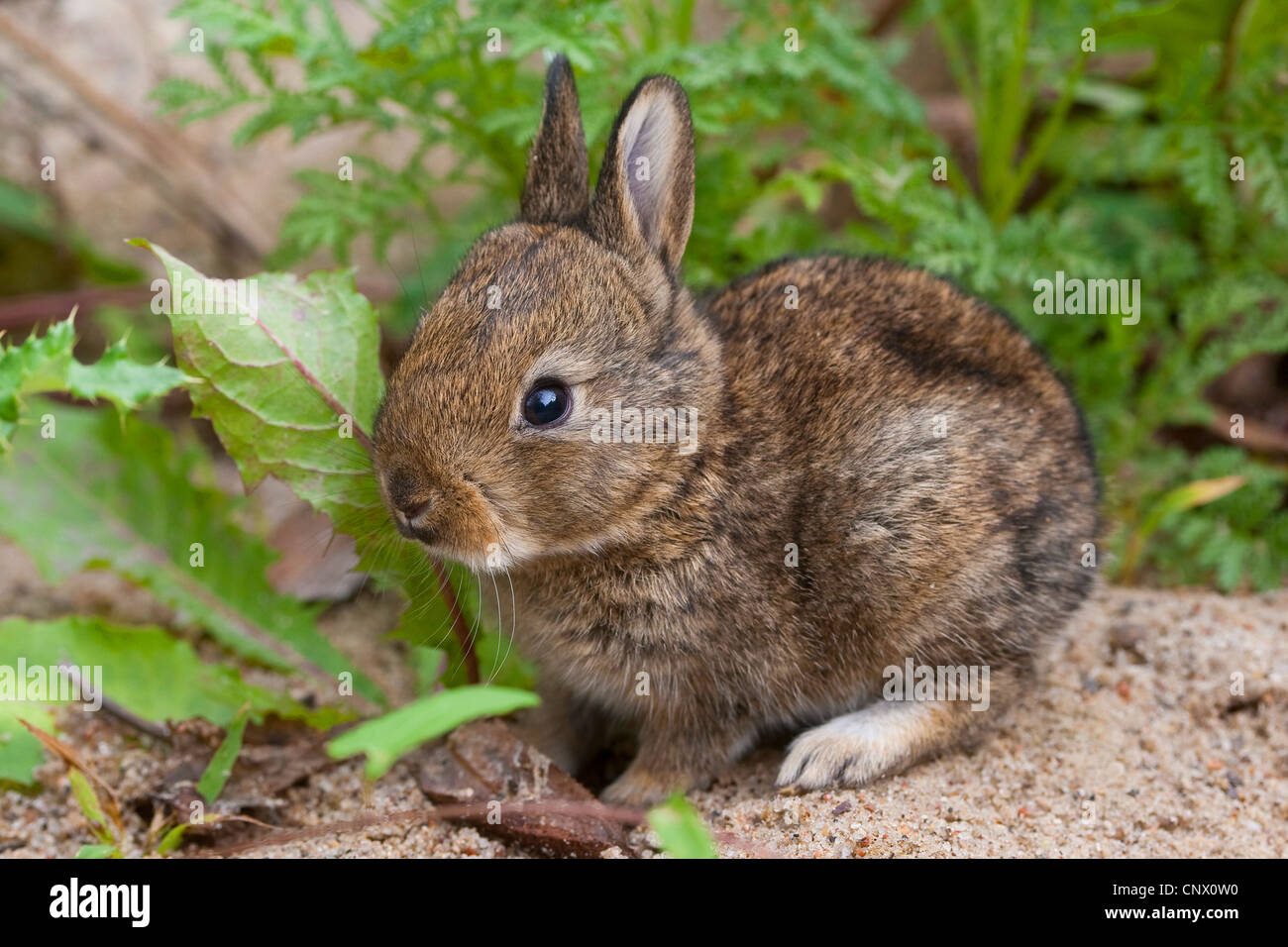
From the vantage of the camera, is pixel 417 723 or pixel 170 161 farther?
pixel 170 161

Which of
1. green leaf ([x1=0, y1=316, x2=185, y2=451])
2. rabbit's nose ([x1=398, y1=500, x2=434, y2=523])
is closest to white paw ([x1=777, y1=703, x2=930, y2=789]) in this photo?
rabbit's nose ([x1=398, y1=500, x2=434, y2=523])

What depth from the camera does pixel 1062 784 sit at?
4121 millimetres

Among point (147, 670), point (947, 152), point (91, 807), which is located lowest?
point (91, 807)

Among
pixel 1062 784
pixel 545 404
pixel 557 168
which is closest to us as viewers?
pixel 545 404

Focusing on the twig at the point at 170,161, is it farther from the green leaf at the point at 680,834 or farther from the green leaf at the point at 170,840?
the green leaf at the point at 680,834

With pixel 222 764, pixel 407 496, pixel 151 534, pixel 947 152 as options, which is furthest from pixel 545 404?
pixel 947 152

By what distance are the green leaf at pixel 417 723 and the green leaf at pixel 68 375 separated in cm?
128

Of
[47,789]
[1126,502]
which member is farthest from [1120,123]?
[47,789]

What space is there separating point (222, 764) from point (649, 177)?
8.11 feet

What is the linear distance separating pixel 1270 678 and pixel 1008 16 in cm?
326

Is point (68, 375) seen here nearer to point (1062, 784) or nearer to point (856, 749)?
point (856, 749)

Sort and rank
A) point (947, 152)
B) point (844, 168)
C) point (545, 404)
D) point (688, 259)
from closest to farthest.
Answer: point (545, 404) < point (844, 168) < point (688, 259) < point (947, 152)

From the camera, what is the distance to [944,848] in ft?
12.0

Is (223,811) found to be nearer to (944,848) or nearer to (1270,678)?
(944,848)
